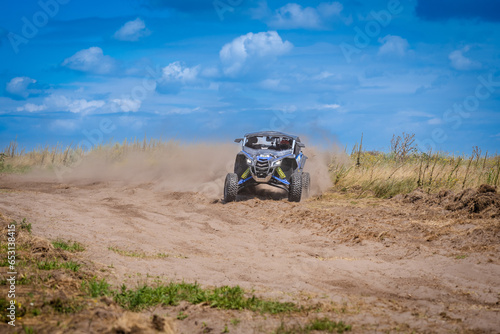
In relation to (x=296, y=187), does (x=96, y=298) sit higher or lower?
lower

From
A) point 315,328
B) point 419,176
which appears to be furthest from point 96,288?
point 419,176

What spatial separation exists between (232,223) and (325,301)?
22.7ft

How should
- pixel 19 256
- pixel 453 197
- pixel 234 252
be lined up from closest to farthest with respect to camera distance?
pixel 19 256
pixel 234 252
pixel 453 197

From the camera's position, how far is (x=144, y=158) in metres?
29.1

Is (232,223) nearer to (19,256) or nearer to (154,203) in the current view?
(154,203)

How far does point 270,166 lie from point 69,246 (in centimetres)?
867

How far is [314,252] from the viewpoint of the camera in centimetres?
880

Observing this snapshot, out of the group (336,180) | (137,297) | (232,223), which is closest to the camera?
(137,297)

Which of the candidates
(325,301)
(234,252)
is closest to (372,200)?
(234,252)

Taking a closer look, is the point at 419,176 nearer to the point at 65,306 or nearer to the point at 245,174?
the point at 245,174

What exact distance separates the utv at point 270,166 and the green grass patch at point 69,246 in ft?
26.0

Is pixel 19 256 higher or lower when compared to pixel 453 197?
lower

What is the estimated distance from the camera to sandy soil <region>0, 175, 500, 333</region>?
5375 mm

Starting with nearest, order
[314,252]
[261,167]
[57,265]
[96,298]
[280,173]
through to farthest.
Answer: [96,298] → [57,265] → [314,252] → [261,167] → [280,173]
